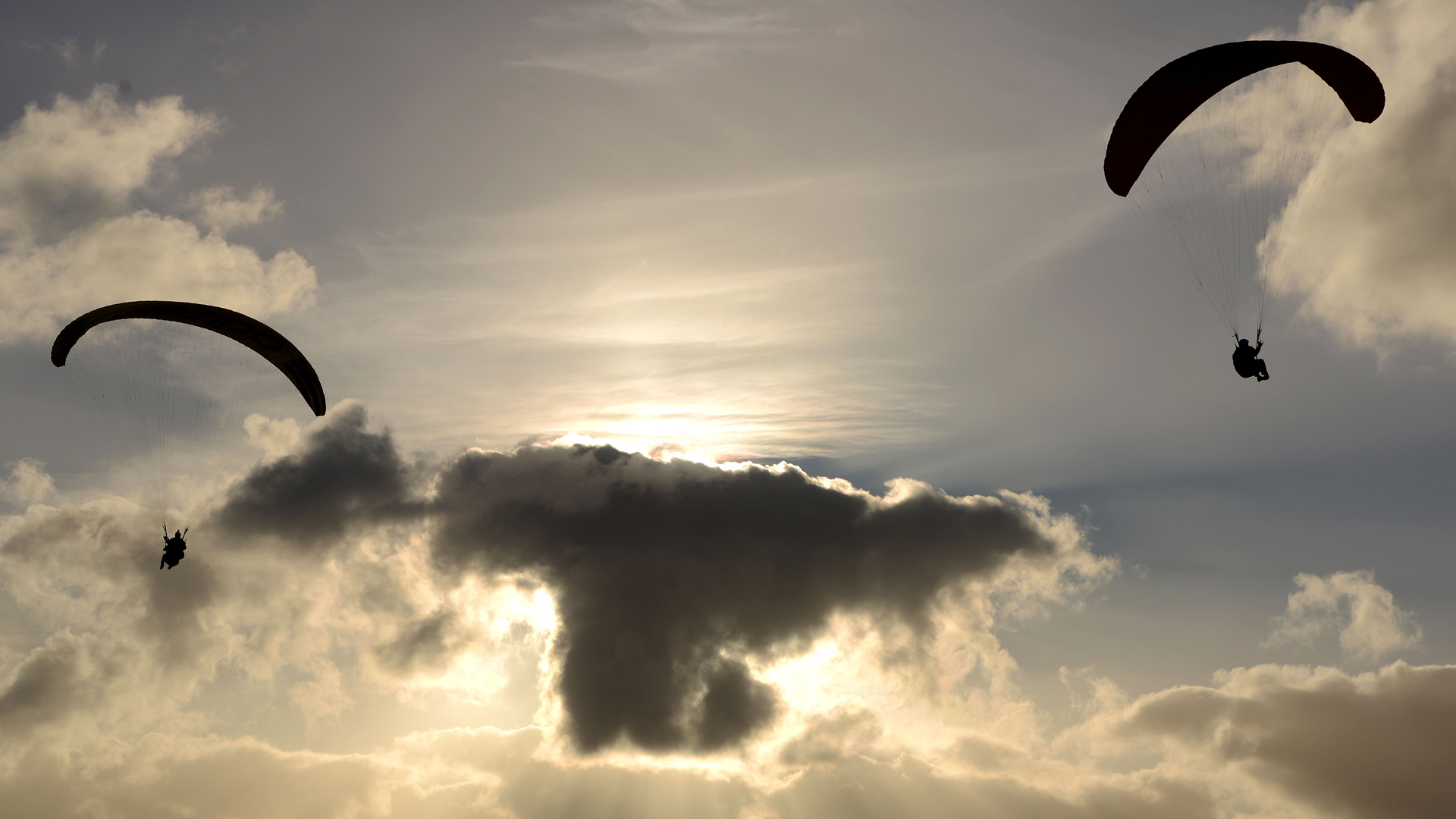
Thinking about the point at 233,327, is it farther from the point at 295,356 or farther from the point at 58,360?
the point at 58,360

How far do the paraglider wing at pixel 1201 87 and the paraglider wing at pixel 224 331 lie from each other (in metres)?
41.1

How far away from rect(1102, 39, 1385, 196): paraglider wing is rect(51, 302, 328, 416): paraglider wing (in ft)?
135

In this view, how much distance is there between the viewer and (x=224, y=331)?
41.8 m

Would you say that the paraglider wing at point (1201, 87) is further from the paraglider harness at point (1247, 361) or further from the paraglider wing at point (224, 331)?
the paraglider wing at point (224, 331)

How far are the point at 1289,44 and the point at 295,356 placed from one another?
47191 mm

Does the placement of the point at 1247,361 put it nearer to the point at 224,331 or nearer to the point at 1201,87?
the point at 1201,87

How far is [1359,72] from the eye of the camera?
1184 inches

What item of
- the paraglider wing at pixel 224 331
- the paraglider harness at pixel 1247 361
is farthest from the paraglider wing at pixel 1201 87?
the paraglider wing at pixel 224 331

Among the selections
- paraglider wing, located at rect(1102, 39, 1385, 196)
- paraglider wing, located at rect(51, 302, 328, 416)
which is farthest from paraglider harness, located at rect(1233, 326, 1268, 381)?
paraglider wing, located at rect(51, 302, 328, 416)

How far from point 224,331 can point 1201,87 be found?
154 feet

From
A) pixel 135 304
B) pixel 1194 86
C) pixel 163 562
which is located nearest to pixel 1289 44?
pixel 1194 86

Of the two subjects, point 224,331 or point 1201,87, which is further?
point 224,331

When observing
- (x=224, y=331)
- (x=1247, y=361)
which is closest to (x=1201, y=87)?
(x=1247, y=361)

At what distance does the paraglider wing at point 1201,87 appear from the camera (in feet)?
95.2
